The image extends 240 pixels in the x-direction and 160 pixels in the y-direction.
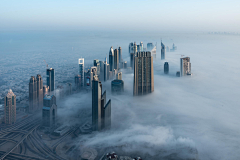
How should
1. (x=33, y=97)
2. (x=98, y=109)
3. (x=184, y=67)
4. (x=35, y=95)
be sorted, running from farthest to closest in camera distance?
(x=184, y=67), (x=35, y=95), (x=33, y=97), (x=98, y=109)

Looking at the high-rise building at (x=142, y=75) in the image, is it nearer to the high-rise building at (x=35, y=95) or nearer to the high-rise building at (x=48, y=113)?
the high-rise building at (x=35, y=95)

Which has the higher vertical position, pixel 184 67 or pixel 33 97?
pixel 184 67

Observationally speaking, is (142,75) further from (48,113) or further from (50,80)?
(48,113)

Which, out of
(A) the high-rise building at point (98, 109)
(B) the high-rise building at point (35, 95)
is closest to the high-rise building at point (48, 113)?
(B) the high-rise building at point (35, 95)

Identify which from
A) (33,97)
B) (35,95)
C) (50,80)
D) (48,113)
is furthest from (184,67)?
(48,113)

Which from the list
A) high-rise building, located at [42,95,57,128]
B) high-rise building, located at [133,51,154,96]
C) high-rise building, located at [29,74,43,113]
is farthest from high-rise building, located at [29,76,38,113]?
high-rise building, located at [133,51,154,96]
